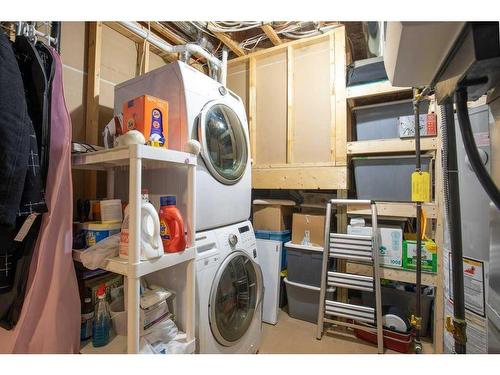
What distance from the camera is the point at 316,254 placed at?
2008 millimetres

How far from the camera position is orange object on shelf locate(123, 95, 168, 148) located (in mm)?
927

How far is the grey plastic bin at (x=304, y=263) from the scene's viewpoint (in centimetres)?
200

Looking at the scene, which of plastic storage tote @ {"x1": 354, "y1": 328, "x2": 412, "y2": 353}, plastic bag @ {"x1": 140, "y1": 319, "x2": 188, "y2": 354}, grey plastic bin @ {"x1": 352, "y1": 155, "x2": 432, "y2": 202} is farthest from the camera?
grey plastic bin @ {"x1": 352, "y1": 155, "x2": 432, "y2": 202}

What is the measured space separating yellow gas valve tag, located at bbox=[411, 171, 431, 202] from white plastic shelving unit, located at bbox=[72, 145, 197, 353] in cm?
145

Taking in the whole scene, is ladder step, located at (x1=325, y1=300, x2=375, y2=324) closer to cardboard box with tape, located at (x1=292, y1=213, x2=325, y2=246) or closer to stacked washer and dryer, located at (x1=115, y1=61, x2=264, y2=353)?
cardboard box with tape, located at (x1=292, y1=213, x2=325, y2=246)

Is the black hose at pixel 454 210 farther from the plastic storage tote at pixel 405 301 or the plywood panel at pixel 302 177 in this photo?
the plastic storage tote at pixel 405 301

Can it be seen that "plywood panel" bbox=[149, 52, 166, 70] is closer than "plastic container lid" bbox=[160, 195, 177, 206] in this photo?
No

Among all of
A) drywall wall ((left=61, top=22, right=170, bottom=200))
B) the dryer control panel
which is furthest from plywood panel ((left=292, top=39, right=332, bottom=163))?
drywall wall ((left=61, top=22, right=170, bottom=200))

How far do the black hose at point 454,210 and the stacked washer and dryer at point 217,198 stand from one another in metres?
0.94

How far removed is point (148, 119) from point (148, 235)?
447 mm

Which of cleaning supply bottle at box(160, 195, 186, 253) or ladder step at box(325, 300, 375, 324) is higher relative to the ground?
cleaning supply bottle at box(160, 195, 186, 253)
